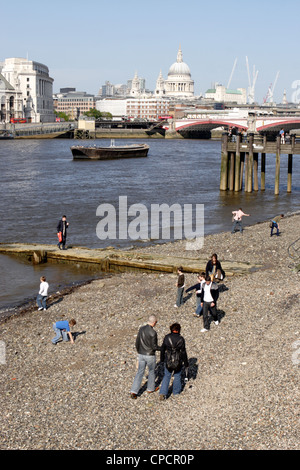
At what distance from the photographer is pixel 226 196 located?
43.0 meters

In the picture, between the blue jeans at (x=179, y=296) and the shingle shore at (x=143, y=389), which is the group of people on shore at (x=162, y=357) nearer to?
the shingle shore at (x=143, y=389)

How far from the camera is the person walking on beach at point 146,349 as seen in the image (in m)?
10.7

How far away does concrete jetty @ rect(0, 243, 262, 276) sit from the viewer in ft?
64.7

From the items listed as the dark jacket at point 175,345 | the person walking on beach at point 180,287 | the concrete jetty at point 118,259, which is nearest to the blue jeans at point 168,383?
the dark jacket at point 175,345

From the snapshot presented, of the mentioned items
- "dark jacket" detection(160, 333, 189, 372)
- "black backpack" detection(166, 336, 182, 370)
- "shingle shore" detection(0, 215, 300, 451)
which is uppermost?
"dark jacket" detection(160, 333, 189, 372)

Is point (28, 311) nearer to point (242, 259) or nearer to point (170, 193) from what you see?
point (242, 259)

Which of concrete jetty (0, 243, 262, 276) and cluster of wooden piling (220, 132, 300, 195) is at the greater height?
cluster of wooden piling (220, 132, 300, 195)

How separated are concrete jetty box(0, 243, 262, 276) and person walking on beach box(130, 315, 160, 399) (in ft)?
26.3

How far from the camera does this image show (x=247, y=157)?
141ft

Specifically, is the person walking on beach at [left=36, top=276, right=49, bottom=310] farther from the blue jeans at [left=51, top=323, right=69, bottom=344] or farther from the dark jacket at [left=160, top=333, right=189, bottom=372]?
the dark jacket at [left=160, top=333, right=189, bottom=372]

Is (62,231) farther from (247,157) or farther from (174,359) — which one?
(247,157)

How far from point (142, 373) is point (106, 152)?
2909 inches

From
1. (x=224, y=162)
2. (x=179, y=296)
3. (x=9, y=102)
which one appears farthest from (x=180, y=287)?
(x=9, y=102)

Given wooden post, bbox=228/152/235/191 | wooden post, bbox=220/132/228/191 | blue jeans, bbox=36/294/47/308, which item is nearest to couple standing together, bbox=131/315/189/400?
blue jeans, bbox=36/294/47/308
